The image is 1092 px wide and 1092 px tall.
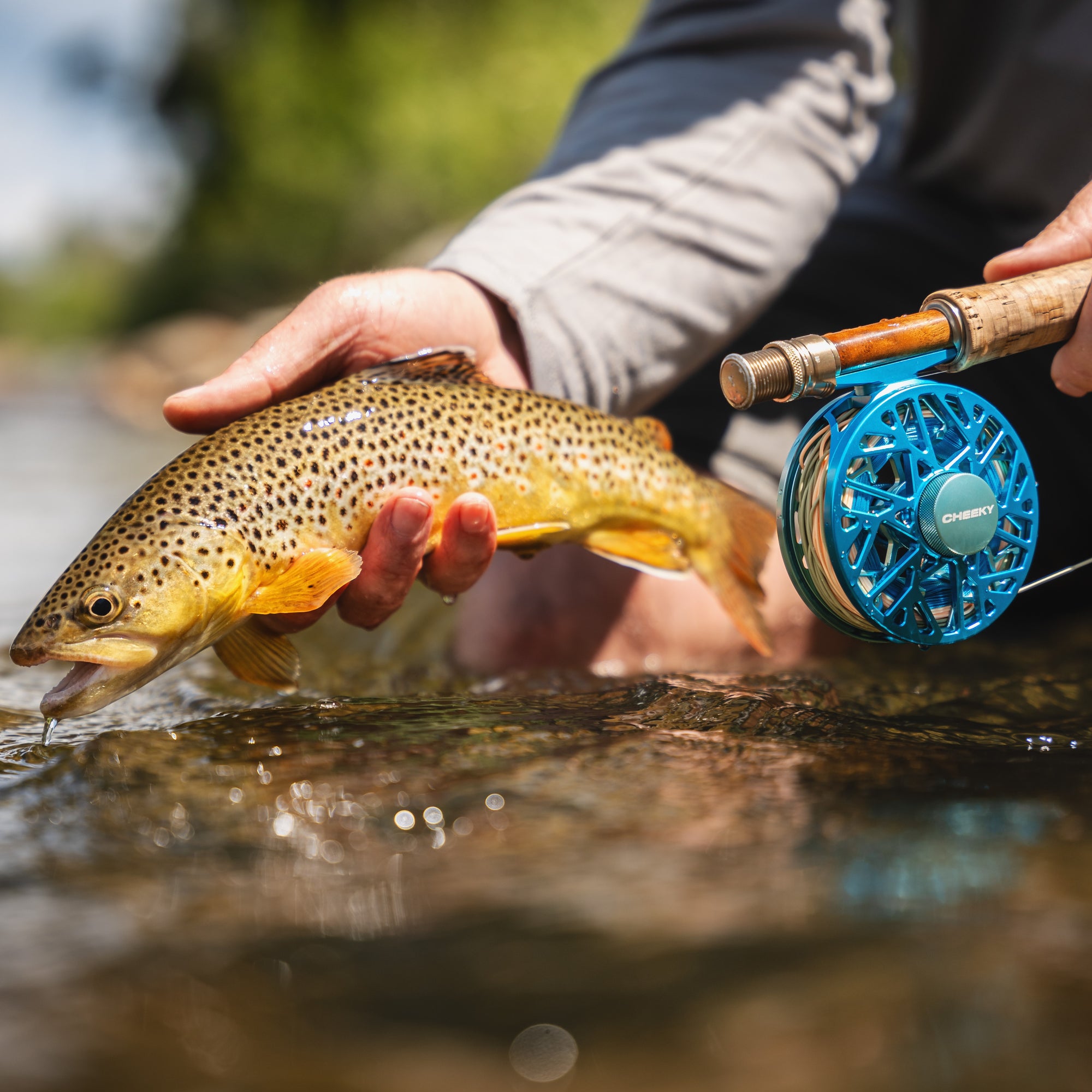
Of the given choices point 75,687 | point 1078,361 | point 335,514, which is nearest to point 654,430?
point 335,514

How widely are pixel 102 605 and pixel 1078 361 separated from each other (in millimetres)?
1728

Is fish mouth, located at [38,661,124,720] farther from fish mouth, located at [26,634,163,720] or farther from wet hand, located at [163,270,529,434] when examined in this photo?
wet hand, located at [163,270,529,434]

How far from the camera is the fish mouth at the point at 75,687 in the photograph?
6.09ft

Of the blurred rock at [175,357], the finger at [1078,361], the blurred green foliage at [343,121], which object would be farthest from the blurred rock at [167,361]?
the finger at [1078,361]

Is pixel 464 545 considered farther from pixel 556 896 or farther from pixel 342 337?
pixel 556 896

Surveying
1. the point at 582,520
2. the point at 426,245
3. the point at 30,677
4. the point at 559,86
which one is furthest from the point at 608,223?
the point at 559,86

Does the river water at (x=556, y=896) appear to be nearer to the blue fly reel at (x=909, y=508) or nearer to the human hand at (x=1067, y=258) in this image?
the blue fly reel at (x=909, y=508)

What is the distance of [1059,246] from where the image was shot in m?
1.95

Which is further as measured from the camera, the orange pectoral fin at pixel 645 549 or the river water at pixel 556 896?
the orange pectoral fin at pixel 645 549

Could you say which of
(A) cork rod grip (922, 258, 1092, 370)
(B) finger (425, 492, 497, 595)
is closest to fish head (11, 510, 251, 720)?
(B) finger (425, 492, 497, 595)

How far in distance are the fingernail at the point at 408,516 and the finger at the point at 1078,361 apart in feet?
3.81

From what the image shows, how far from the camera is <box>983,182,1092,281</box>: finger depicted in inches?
76.9

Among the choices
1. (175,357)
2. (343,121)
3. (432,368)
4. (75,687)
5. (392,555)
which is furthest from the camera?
(343,121)

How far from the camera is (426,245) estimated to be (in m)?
16.6
